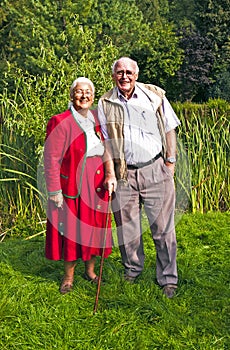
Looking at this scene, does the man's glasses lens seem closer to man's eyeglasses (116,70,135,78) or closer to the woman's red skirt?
man's eyeglasses (116,70,135,78)

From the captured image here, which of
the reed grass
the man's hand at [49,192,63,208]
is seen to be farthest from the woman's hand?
the reed grass

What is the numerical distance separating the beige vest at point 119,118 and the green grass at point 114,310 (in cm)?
85

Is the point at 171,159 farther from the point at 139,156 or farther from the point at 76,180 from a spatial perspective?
the point at 76,180

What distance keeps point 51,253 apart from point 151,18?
3520 cm

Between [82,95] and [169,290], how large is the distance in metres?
1.46

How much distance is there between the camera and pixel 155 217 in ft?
11.0

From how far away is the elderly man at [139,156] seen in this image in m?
3.13

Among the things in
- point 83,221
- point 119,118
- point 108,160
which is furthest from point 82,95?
point 83,221

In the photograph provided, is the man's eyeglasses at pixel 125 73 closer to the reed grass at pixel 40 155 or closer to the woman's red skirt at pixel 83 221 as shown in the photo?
the woman's red skirt at pixel 83 221

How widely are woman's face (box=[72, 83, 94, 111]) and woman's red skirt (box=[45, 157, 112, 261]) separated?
1.16 feet

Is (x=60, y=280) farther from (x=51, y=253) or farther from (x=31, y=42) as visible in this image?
(x=31, y=42)

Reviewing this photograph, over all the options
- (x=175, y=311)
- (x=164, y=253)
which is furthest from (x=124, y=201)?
(x=175, y=311)

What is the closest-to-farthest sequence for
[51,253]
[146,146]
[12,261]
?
[146,146] < [51,253] < [12,261]

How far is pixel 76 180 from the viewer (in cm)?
322
